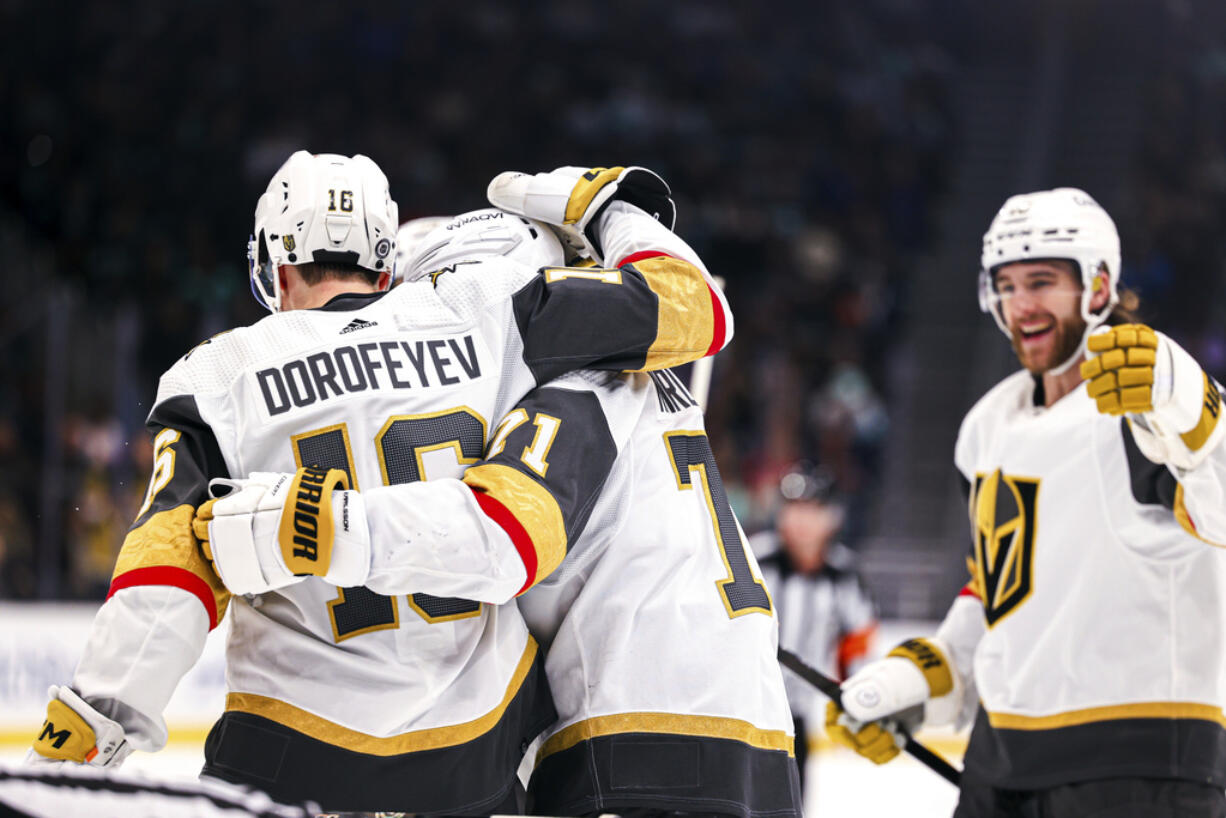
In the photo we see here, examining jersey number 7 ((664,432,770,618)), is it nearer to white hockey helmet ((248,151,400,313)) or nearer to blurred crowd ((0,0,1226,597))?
white hockey helmet ((248,151,400,313))

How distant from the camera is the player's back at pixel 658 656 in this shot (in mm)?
2027

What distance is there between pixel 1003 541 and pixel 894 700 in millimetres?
407

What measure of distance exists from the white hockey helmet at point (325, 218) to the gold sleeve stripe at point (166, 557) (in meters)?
0.44

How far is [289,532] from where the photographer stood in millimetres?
1708

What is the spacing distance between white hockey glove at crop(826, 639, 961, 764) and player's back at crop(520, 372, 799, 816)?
682 millimetres

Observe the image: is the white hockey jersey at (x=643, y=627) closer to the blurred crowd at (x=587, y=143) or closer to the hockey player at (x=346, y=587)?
the hockey player at (x=346, y=587)

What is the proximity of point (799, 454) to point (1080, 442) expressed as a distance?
4.46 m

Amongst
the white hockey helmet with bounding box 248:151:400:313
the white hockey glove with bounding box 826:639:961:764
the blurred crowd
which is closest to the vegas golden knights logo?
the white hockey glove with bounding box 826:639:961:764

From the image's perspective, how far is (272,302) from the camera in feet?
7.27

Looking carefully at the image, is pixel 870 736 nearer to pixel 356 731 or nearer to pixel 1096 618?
pixel 1096 618

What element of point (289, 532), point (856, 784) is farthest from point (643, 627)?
point (856, 784)

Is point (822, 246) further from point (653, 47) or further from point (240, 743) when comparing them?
point (240, 743)

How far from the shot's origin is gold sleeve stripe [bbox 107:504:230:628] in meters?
1.87

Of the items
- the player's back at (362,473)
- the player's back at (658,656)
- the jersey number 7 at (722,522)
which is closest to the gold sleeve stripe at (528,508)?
the player's back at (362,473)
